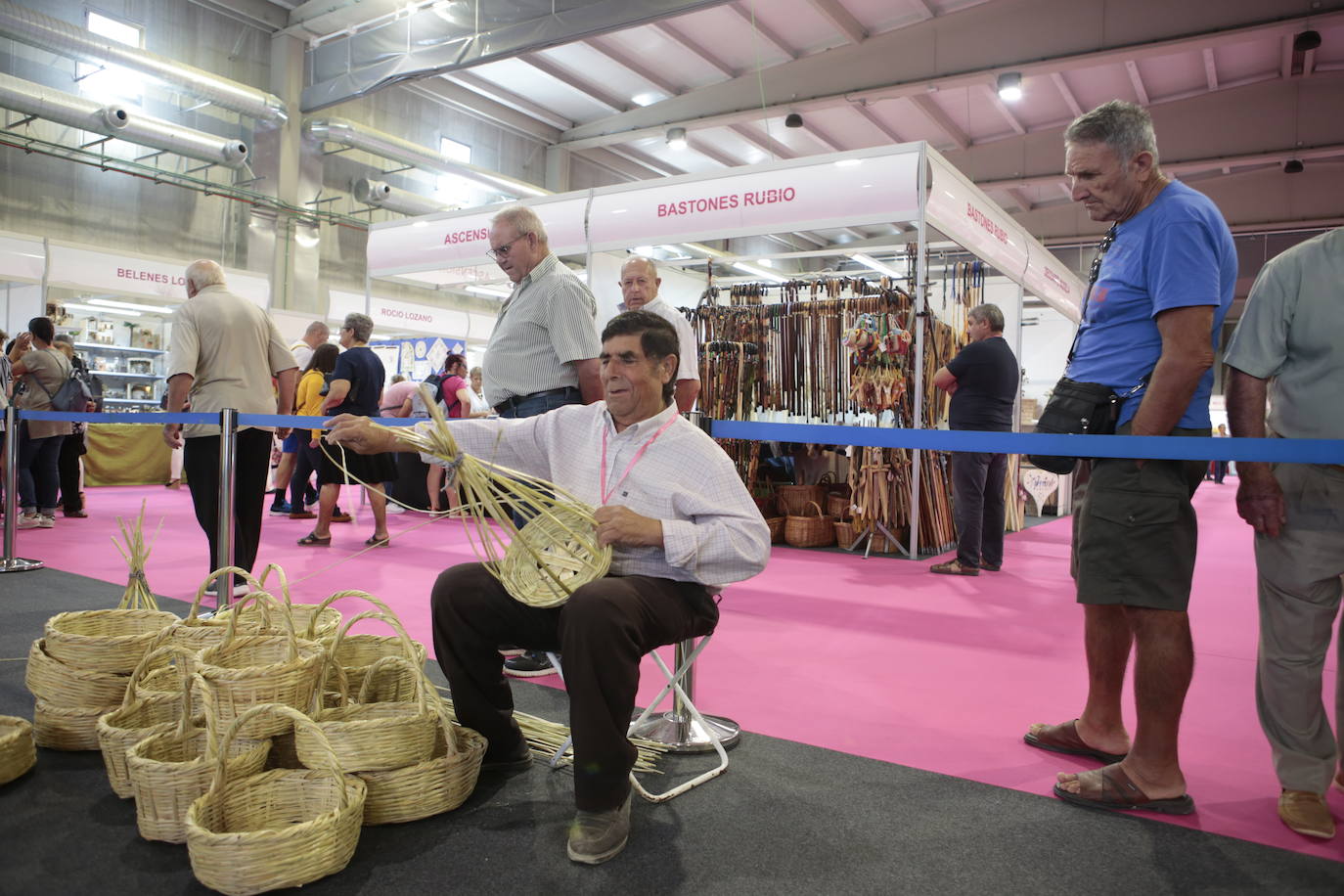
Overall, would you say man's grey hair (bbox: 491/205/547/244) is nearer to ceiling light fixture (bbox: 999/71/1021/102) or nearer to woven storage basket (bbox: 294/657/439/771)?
woven storage basket (bbox: 294/657/439/771)

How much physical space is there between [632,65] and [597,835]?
1134 centimetres

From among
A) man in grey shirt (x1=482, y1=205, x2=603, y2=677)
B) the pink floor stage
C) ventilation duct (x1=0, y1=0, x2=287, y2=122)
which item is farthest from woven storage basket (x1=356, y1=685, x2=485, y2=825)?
ventilation duct (x1=0, y1=0, x2=287, y2=122)

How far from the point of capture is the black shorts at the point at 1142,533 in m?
1.90

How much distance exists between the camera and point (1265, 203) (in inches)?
554

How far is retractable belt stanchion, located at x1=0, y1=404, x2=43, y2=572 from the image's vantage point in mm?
4375

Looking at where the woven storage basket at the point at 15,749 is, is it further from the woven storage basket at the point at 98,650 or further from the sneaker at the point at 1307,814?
the sneaker at the point at 1307,814

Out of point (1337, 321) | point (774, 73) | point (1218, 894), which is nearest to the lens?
point (1218, 894)

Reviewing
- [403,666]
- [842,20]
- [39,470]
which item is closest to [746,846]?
[403,666]

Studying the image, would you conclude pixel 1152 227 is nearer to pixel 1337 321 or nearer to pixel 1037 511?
pixel 1337 321

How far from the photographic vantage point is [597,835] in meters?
1.68

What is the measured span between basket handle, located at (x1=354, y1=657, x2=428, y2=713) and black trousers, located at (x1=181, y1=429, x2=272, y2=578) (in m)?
1.71

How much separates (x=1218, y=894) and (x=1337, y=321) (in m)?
1.17

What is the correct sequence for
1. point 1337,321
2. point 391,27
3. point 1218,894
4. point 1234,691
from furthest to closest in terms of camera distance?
point 391,27 < point 1234,691 < point 1337,321 < point 1218,894

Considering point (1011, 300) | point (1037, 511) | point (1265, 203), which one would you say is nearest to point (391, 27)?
point (1037, 511)
